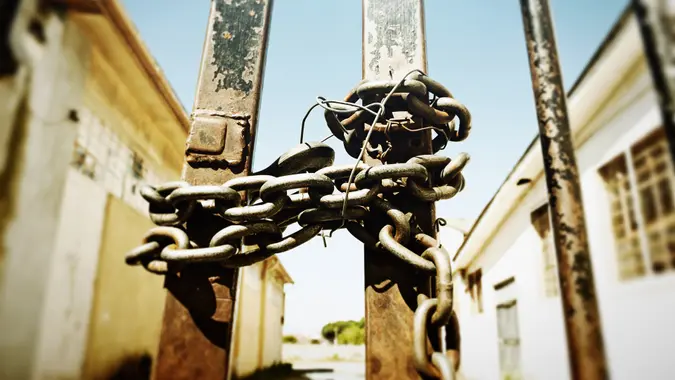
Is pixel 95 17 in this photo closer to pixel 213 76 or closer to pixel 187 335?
pixel 213 76

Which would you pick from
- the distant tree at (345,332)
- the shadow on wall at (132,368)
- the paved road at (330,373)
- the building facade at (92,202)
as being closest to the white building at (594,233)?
the building facade at (92,202)

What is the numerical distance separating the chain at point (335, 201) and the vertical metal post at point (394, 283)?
0.11 feet

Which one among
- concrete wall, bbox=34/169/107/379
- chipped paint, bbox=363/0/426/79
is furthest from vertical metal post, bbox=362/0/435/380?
concrete wall, bbox=34/169/107/379

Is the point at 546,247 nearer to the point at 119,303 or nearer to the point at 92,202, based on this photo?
the point at 119,303

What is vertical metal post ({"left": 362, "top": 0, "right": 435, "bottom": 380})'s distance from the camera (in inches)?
31.4

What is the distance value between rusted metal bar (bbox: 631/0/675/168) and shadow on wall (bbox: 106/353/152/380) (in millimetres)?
5367

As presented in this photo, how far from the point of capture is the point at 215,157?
35.8 inches

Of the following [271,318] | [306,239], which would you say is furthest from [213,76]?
[271,318]

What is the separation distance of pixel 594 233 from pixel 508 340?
4.86 metres

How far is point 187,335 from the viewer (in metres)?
0.82

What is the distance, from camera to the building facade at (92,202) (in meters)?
2.53

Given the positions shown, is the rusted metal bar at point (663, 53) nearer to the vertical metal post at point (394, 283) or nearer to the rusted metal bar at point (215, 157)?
the vertical metal post at point (394, 283)

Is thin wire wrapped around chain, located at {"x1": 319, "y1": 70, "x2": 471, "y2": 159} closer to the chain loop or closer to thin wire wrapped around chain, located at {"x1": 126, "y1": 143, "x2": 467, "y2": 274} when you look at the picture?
thin wire wrapped around chain, located at {"x1": 126, "y1": 143, "x2": 467, "y2": 274}

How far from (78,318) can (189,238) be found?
12.8ft
